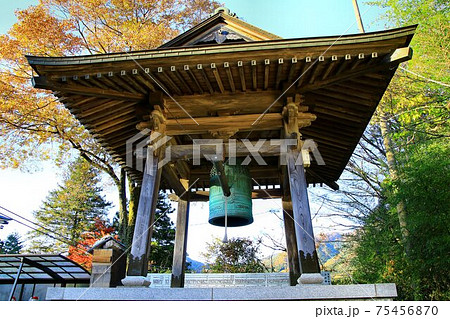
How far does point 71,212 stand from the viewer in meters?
24.4

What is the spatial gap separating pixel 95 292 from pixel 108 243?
133 centimetres

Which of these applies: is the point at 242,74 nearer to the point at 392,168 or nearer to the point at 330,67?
the point at 330,67

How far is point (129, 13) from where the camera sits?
13.5m

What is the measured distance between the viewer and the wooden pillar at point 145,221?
4355 millimetres

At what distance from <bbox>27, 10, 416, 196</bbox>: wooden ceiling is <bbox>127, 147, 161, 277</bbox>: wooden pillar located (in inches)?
34.0

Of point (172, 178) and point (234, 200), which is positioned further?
point (172, 178)

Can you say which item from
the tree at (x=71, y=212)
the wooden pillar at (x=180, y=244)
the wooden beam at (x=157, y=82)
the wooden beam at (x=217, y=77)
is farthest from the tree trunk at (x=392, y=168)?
the tree at (x=71, y=212)

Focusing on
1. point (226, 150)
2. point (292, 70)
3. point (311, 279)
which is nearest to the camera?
point (311, 279)

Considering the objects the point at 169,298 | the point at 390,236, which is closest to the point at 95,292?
the point at 169,298

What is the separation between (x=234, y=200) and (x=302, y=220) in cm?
140

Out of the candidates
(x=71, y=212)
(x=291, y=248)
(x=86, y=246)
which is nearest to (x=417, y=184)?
(x=291, y=248)

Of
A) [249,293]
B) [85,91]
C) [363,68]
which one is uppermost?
[363,68]

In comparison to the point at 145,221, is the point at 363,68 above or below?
above
